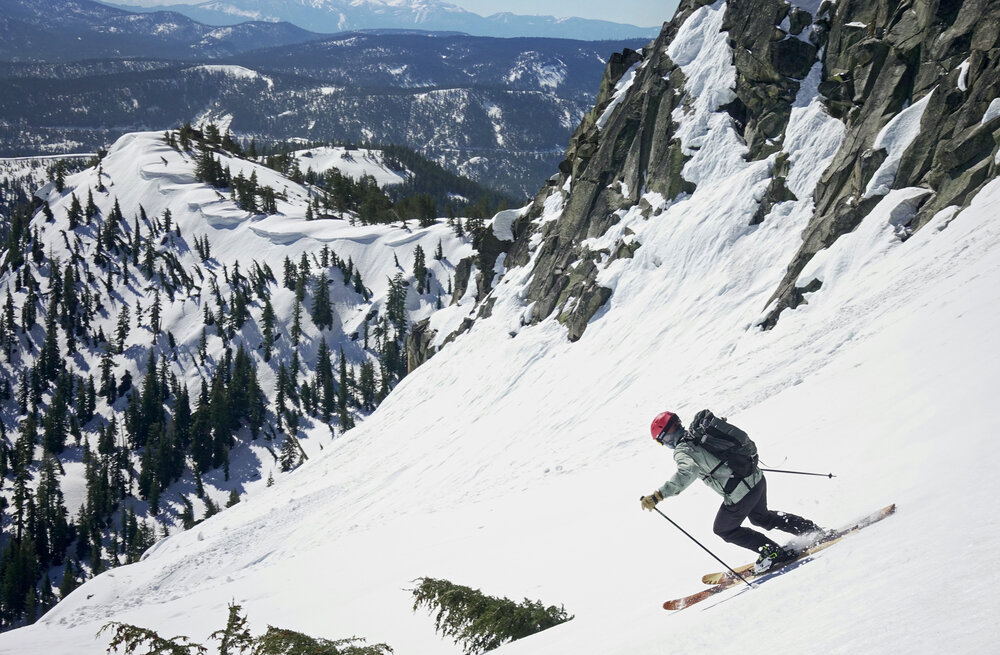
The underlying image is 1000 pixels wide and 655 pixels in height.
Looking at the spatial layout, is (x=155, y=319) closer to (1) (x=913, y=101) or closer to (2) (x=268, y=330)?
(2) (x=268, y=330)

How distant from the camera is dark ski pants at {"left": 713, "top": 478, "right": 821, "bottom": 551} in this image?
8344 mm

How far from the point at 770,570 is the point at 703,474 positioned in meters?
1.52

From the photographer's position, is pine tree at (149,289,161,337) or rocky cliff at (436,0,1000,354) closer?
rocky cliff at (436,0,1000,354)

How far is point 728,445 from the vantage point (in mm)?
8234

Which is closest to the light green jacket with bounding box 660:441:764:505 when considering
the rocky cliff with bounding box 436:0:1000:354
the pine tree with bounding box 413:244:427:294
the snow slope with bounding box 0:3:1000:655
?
the snow slope with bounding box 0:3:1000:655

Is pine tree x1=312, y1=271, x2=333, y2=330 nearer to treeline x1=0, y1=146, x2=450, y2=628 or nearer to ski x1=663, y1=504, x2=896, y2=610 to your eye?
treeline x1=0, y1=146, x2=450, y2=628

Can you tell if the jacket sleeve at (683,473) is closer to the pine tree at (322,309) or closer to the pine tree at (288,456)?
the pine tree at (288,456)

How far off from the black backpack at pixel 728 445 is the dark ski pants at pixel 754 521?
294 mm

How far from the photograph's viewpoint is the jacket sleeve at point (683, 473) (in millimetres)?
8484

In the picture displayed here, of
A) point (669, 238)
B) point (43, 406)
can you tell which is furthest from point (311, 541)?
point (43, 406)

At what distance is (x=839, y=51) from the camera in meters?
32.7

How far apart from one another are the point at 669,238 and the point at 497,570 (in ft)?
86.2

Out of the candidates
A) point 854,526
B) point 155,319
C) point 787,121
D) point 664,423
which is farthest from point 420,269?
point 854,526

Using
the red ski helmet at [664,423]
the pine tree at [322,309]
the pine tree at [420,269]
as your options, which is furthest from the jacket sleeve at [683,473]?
the pine tree at [322,309]
